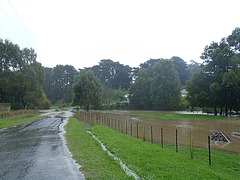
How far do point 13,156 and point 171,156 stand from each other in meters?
6.39

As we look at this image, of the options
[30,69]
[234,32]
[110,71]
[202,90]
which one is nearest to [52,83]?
[110,71]

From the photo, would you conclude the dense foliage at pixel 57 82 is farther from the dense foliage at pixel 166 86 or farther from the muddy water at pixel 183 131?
the muddy water at pixel 183 131

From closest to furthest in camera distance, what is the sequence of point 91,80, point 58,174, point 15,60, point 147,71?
point 58,174 → point 15,60 → point 91,80 → point 147,71

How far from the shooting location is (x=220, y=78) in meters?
32.8

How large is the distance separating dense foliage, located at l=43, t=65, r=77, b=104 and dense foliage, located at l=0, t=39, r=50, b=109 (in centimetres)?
3874

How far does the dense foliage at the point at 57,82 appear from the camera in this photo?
9219cm

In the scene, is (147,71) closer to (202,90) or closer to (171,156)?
(202,90)

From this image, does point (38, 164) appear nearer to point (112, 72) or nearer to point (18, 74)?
point (18, 74)

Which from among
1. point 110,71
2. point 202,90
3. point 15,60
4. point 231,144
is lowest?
point 231,144

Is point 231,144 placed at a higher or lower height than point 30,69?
lower

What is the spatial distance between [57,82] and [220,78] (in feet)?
264

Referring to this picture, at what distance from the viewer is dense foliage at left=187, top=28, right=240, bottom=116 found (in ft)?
97.4

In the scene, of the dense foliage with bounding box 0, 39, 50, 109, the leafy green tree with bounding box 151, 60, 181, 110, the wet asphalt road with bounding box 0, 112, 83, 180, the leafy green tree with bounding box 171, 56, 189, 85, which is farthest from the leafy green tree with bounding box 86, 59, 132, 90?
the wet asphalt road with bounding box 0, 112, 83, 180

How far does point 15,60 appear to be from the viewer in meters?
45.3
